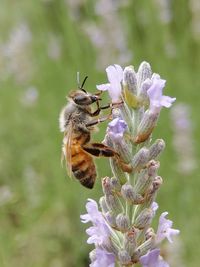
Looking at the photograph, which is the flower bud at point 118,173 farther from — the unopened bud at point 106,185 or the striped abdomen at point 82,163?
the striped abdomen at point 82,163

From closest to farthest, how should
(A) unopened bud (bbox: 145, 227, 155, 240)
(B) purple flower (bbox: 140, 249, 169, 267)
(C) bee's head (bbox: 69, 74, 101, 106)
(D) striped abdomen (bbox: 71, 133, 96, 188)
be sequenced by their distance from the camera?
(B) purple flower (bbox: 140, 249, 169, 267)
(A) unopened bud (bbox: 145, 227, 155, 240)
(D) striped abdomen (bbox: 71, 133, 96, 188)
(C) bee's head (bbox: 69, 74, 101, 106)

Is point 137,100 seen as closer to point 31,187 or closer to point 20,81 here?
point 31,187

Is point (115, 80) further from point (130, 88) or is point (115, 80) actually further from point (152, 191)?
point (152, 191)

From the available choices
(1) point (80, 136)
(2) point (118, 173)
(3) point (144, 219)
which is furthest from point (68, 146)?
(3) point (144, 219)

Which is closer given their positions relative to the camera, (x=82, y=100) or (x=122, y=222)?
(x=122, y=222)

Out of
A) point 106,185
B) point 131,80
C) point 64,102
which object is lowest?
point 106,185

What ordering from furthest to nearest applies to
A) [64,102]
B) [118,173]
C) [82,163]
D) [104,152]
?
[64,102] < [82,163] < [104,152] < [118,173]

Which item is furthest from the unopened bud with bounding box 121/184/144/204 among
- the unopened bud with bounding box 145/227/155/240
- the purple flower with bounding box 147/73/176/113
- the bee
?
the bee

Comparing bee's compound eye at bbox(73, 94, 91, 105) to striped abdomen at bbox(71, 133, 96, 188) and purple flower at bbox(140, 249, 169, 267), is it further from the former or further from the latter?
purple flower at bbox(140, 249, 169, 267)
